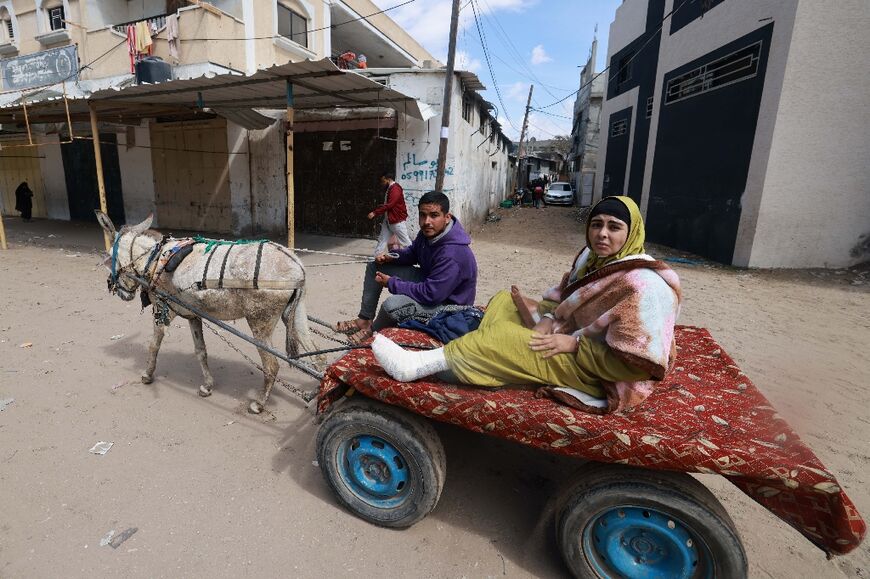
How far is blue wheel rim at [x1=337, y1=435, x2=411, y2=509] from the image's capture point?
230 centimetres

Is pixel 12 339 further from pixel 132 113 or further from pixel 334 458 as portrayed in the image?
pixel 132 113

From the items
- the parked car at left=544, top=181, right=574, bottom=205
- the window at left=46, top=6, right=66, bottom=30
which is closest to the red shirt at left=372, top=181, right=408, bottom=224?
the window at left=46, top=6, right=66, bottom=30

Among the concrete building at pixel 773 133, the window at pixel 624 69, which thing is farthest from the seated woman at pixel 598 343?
the window at pixel 624 69

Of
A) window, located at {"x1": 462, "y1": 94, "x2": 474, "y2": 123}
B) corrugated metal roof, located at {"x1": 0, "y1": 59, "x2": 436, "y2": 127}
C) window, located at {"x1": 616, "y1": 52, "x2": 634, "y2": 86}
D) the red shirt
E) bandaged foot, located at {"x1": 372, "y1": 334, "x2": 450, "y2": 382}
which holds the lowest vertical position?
bandaged foot, located at {"x1": 372, "y1": 334, "x2": 450, "y2": 382}

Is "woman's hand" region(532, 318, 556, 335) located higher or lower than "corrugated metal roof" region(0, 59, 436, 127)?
lower

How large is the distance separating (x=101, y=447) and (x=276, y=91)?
271 inches

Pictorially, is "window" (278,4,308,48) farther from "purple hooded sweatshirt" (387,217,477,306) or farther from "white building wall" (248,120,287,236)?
"purple hooded sweatshirt" (387,217,477,306)

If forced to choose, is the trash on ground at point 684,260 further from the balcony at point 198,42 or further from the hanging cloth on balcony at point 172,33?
the hanging cloth on balcony at point 172,33

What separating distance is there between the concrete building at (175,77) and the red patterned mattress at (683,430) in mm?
10657

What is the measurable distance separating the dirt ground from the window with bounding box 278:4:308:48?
1133 centimetres

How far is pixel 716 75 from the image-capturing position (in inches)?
400

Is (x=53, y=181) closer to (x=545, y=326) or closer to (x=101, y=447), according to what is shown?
(x=101, y=447)

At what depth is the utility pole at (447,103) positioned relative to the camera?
32.4 ft

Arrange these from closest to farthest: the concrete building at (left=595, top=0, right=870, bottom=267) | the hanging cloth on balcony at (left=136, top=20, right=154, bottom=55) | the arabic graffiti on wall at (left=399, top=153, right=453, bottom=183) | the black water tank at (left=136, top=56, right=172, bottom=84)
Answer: the concrete building at (left=595, top=0, right=870, bottom=267) < the arabic graffiti on wall at (left=399, top=153, right=453, bottom=183) < the black water tank at (left=136, top=56, right=172, bottom=84) < the hanging cloth on balcony at (left=136, top=20, right=154, bottom=55)
